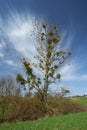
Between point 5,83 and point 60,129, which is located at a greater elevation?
point 5,83

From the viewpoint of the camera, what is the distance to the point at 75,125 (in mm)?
15898

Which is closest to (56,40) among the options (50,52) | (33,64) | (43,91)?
(50,52)

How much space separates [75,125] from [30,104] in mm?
10992

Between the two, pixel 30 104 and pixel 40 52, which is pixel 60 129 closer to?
pixel 30 104

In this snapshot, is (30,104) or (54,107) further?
(54,107)

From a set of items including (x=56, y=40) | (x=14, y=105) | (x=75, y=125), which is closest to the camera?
(x=75, y=125)

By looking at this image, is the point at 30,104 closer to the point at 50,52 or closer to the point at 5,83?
the point at 50,52

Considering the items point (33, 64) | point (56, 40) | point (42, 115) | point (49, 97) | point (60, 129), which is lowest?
point (60, 129)

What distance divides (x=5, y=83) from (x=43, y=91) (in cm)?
1202

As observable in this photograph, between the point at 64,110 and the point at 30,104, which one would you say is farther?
the point at 64,110

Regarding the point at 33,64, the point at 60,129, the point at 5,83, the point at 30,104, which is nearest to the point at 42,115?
the point at 30,104

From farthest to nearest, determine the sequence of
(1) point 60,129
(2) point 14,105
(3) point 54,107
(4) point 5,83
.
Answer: (4) point 5,83 < (3) point 54,107 < (2) point 14,105 < (1) point 60,129

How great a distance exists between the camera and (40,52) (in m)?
30.1

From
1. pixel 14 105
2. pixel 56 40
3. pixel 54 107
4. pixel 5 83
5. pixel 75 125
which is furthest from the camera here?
pixel 5 83
